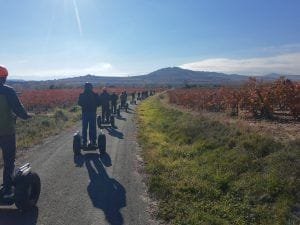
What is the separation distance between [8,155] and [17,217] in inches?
43.0

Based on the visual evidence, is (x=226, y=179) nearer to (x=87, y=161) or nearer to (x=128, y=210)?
(x=128, y=210)

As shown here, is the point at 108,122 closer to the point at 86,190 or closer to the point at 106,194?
the point at 86,190

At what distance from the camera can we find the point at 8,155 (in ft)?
25.0

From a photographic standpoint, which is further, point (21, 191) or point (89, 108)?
point (89, 108)

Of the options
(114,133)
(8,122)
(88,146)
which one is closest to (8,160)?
(8,122)

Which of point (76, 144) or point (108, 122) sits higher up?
point (76, 144)

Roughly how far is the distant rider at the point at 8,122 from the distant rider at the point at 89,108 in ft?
21.0

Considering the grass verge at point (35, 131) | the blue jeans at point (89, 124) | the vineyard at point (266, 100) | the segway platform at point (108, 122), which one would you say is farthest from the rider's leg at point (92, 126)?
the vineyard at point (266, 100)

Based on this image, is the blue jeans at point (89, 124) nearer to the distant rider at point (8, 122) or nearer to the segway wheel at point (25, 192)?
the segway wheel at point (25, 192)

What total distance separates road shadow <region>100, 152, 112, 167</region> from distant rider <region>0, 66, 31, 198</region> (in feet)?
16.4

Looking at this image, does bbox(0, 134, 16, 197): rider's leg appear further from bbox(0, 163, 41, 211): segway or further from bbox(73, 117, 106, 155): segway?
bbox(73, 117, 106, 155): segway

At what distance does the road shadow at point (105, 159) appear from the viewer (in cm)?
1257

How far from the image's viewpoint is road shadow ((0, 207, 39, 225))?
7188 mm

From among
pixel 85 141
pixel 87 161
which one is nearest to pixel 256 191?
pixel 87 161
